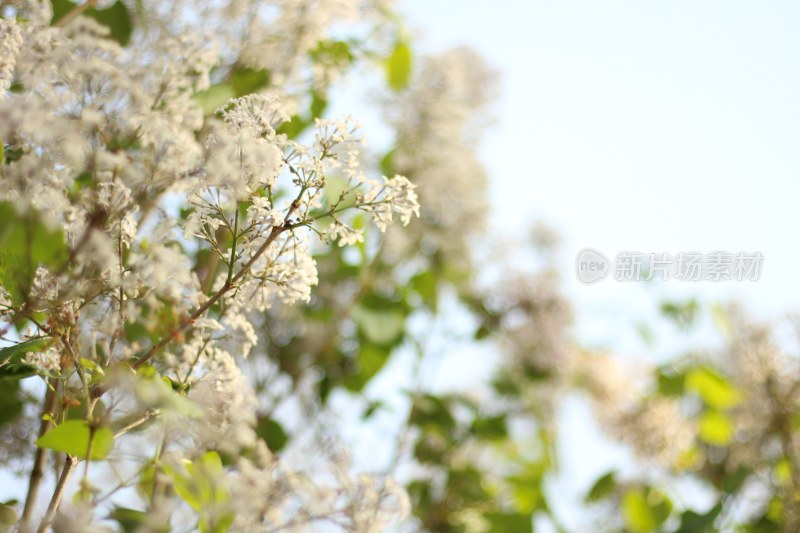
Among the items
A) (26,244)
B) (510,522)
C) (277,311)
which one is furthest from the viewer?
(277,311)

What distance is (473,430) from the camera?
0.98 meters

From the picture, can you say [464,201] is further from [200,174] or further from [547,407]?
[200,174]

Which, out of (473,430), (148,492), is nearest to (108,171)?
(148,492)

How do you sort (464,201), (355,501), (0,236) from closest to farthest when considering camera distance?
(0,236) < (355,501) < (464,201)

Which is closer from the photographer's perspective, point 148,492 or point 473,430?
point 148,492

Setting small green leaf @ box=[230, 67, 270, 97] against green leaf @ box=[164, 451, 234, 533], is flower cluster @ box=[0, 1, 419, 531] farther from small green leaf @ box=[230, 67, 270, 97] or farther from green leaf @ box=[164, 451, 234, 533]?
small green leaf @ box=[230, 67, 270, 97]

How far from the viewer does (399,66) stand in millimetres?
892

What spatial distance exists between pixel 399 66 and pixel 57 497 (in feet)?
2.26

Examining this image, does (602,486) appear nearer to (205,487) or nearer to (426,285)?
(426,285)

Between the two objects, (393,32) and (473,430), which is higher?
(393,32)

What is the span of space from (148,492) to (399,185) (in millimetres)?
201

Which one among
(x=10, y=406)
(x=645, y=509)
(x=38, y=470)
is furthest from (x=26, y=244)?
(x=645, y=509)

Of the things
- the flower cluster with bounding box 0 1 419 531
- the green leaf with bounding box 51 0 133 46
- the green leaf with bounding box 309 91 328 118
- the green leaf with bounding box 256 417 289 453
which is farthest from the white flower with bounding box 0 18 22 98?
the green leaf with bounding box 256 417 289 453

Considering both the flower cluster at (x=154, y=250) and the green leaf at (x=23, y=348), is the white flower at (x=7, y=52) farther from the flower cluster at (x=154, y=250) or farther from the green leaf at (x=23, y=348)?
the green leaf at (x=23, y=348)
